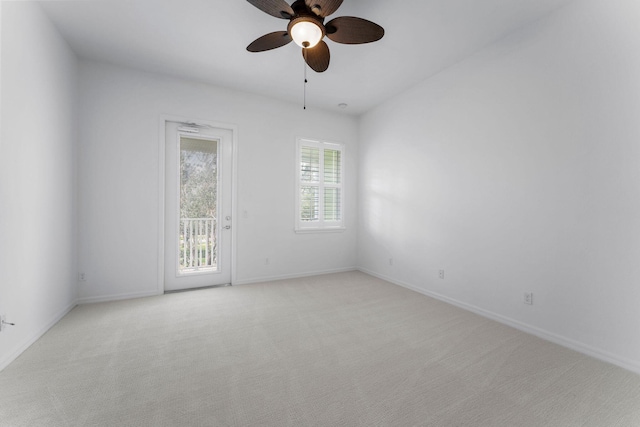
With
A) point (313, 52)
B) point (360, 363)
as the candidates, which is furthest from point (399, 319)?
point (313, 52)

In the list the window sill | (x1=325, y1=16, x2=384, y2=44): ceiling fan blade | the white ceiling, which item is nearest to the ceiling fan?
(x1=325, y1=16, x2=384, y2=44): ceiling fan blade

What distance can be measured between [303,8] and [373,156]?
2.92m

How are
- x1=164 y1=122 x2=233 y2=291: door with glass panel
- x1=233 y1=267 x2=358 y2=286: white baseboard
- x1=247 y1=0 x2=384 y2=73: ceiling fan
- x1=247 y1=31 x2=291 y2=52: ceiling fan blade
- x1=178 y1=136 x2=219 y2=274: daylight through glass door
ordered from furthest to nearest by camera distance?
x1=233 y1=267 x2=358 y2=286: white baseboard, x1=178 y1=136 x2=219 y2=274: daylight through glass door, x1=164 y1=122 x2=233 y2=291: door with glass panel, x1=247 y1=31 x2=291 y2=52: ceiling fan blade, x1=247 y1=0 x2=384 y2=73: ceiling fan

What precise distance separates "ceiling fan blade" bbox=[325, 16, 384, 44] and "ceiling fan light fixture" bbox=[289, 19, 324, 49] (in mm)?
91

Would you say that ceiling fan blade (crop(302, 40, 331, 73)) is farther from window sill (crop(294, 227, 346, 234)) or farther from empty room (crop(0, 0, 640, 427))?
window sill (crop(294, 227, 346, 234))

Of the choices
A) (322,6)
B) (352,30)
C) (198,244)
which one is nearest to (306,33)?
(322,6)

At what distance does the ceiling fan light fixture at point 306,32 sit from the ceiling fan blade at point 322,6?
0.08 meters

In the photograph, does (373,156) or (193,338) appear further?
(373,156)

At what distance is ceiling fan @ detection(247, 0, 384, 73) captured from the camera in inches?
73.4

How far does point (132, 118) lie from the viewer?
3.35m

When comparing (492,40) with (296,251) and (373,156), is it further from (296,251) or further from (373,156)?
(296,251)

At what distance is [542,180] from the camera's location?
246 cm

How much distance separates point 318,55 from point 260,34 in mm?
774

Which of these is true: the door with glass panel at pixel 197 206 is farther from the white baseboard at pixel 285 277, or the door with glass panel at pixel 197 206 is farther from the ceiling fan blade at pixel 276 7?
the ceiling fan blade at pixel 276 7
